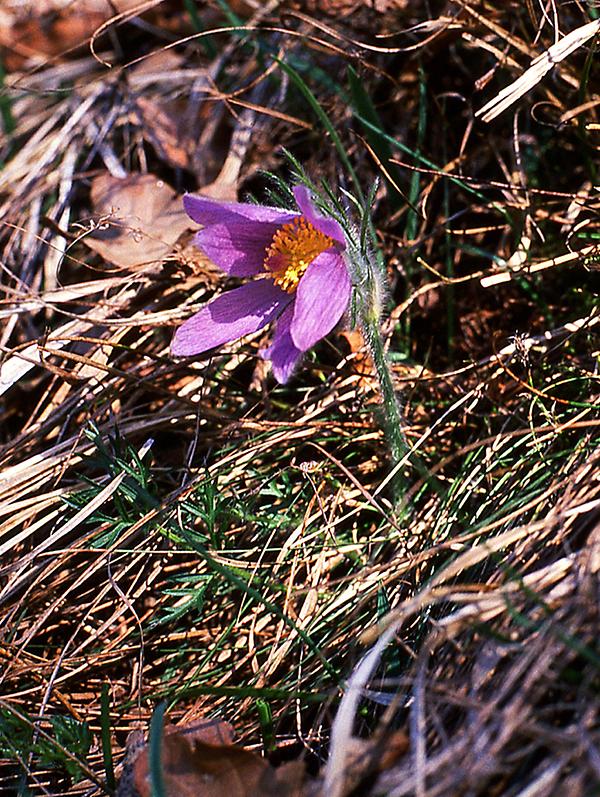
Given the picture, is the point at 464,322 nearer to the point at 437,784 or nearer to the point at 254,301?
the point at 254,301

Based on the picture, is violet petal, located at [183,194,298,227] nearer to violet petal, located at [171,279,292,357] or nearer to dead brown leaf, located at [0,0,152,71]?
violet petal, located at [171,279,292,357]

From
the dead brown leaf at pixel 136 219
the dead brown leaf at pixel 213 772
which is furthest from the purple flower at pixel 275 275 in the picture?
the dead brown leaf at pixel 213 772

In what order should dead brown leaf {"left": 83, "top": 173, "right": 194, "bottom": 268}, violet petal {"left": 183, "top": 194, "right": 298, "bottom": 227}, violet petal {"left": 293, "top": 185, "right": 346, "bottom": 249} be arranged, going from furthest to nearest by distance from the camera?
1. dead brown leaf {"left": 83, "top": 173, "right": 194, "bottom": 268}
2. violet petal {"left": 183, "top": 194, "right": 298, "bottom": 227}
3. violet petal {"left": 293, "top": 185, "right": 346, "bottom": 249}

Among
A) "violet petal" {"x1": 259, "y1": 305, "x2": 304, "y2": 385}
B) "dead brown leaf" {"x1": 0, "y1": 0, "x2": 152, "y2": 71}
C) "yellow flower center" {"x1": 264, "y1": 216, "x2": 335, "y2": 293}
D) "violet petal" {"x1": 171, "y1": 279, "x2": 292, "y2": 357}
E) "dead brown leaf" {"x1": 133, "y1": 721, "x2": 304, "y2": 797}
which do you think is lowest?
"dead brown leaf" {"x1": 133, "y1": 721, "x2": 304, "y2": 797}

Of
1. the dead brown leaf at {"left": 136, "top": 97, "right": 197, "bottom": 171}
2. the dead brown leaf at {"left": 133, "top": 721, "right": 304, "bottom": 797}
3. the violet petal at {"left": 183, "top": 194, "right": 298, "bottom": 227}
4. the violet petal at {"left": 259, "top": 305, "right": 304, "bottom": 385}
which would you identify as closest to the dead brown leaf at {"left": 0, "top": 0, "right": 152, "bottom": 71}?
the dead brown leaf at {"left": 136, "top": 97, "right": 197, "bottom": 171}

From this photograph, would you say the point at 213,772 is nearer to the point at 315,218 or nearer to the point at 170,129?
the point at 315,218

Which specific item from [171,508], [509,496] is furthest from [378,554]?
[171,508]

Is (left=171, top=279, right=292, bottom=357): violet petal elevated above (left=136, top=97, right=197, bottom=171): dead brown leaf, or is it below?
below
